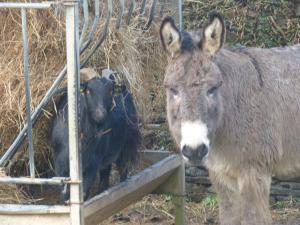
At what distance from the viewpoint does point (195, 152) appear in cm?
405

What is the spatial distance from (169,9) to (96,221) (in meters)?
1.95

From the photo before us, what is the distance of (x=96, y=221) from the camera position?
463cm

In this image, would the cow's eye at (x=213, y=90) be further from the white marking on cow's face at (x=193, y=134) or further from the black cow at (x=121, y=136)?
the black cow at (x=121, y=136)

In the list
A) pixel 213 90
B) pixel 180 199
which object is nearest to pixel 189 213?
pixel 180 199

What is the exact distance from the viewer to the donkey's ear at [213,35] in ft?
14.0

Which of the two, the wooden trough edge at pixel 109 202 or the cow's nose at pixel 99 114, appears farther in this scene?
the cow's nose at pixel 99 114

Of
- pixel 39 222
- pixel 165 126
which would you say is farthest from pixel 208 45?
pixel 165 126

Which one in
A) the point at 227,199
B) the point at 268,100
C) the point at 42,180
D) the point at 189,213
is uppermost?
the point at 268,100

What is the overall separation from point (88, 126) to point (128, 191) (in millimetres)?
533

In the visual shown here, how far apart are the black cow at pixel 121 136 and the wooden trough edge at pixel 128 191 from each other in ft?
0.54

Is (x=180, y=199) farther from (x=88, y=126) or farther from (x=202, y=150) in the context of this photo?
(x=202, y=150)

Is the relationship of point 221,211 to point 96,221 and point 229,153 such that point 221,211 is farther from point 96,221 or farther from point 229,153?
point 96,221

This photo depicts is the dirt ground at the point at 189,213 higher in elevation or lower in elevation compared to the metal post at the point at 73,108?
lower

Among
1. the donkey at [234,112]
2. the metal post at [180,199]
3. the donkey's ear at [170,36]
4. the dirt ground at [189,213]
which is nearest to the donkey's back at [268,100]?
the donkey at [234,112]
